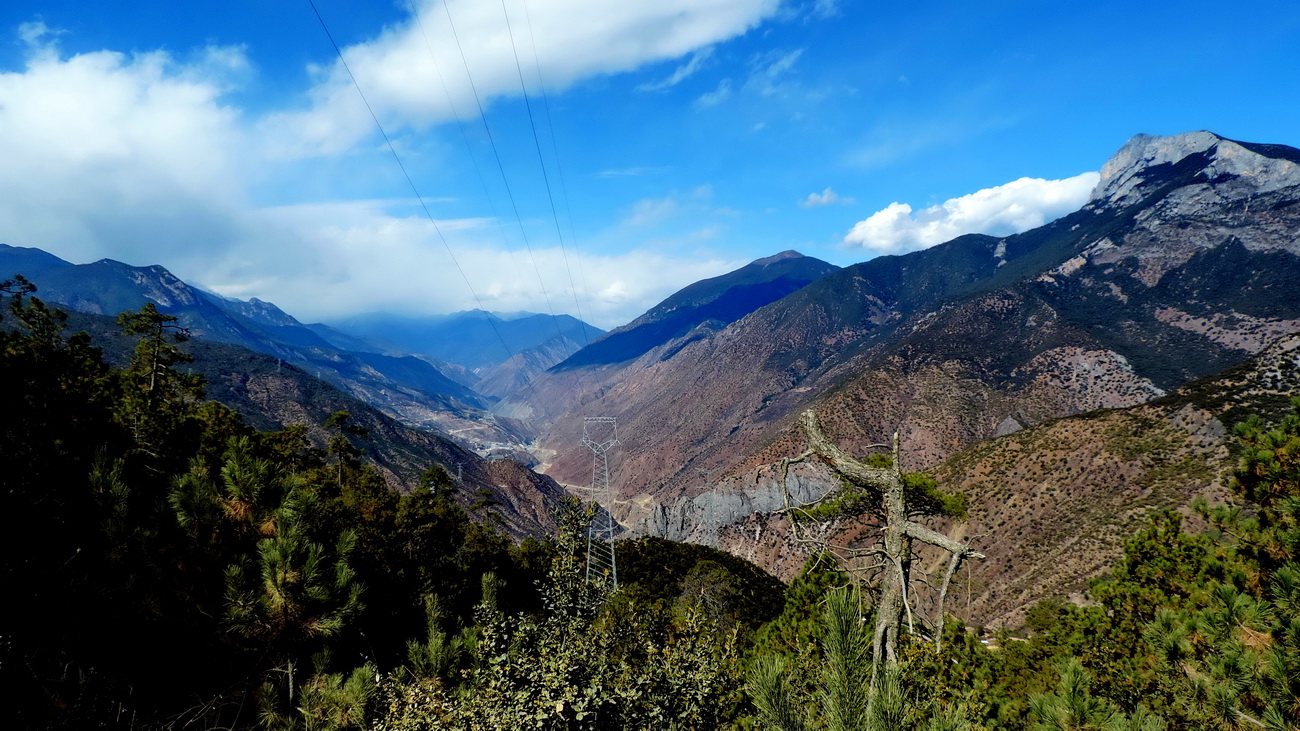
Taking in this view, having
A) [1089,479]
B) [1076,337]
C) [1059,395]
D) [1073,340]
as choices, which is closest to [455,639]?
[1089,479]

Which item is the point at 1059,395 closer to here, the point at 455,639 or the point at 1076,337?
the point at 1076,337

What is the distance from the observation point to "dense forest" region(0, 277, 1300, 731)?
4.97m

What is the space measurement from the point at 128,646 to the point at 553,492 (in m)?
149

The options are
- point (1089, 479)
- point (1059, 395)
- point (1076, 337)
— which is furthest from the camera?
point (1076, 337)

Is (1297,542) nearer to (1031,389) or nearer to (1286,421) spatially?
(1286,421)

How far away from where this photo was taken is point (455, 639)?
966 cm

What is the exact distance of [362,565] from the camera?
576 inches

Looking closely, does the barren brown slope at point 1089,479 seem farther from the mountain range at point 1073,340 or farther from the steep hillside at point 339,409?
the steep hillside at point 339,409

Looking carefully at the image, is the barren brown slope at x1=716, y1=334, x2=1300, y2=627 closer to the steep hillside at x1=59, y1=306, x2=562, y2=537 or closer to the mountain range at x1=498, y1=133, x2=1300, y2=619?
the mountain range at x1=498, y1=133, x2=1300, y2=619

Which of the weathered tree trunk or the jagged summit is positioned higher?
the jagged summit

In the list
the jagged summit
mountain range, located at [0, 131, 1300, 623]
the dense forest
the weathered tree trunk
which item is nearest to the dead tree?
the weathered tree trunk

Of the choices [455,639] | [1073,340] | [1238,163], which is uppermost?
[1238,163]

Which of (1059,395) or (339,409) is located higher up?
(339,409)

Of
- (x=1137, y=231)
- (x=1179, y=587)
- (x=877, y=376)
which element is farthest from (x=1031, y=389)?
(x=1179, y=587)
